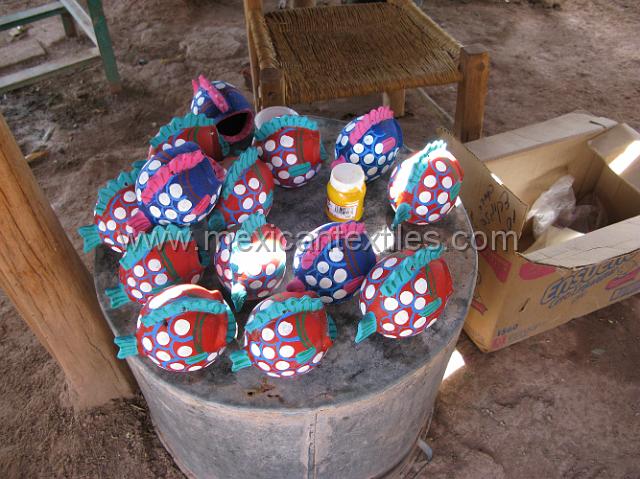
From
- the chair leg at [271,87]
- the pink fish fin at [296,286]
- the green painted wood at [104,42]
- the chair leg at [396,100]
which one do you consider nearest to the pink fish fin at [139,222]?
the pink fish fin at [296,286]

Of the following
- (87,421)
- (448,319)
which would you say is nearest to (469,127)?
(448,319)

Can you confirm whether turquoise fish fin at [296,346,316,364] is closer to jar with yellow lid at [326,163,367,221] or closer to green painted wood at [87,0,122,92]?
jar with yellow lid at [326,163,367,221]

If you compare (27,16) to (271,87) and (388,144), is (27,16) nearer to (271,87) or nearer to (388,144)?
(271,87)

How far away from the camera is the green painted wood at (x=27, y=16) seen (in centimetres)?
269

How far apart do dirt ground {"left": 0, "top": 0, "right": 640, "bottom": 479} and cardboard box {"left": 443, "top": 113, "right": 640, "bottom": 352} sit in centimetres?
18

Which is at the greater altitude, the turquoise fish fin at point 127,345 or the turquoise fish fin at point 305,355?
the turquoise fish fin at point 305,355

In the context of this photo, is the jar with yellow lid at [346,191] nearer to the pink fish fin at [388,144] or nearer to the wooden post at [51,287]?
the pink fish fin at [388,144]

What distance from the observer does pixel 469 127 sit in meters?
1.96

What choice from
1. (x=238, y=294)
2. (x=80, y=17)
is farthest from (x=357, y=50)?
(x=80, y=17)

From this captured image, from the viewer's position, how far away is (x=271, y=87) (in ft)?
5.53

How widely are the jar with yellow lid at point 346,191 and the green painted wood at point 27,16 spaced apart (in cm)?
232

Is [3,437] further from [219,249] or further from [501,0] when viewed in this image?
[501,0]

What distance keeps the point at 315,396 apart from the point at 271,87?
3.34ft

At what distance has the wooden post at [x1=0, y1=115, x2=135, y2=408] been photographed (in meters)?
1.08
